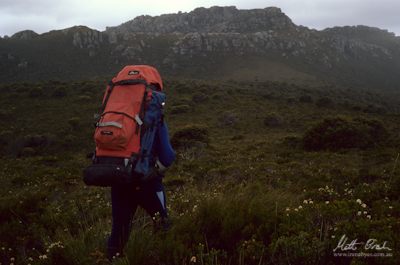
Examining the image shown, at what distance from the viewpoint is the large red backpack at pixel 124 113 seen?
11.5 ft

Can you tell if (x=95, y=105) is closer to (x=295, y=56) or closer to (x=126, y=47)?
(x=126, y=47)

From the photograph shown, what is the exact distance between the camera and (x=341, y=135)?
19.3 metres

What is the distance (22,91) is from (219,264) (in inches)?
1780

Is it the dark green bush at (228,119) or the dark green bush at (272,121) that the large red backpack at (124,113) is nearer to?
the dark green bush at (272,121)

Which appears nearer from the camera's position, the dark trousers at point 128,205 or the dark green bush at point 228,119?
the dark trousers at point 128,205

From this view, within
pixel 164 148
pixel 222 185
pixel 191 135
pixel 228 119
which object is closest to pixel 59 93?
pixel 228 119

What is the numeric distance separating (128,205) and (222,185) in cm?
441

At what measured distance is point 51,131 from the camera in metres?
29.8

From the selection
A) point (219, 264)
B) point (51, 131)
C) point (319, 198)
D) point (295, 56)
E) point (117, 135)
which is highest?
point (295, 56)

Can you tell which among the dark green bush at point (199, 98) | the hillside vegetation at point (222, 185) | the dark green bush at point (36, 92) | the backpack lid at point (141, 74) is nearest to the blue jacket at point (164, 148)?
the backpack lid at point (141, 74)

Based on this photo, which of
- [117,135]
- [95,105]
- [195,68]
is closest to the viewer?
[117,135]

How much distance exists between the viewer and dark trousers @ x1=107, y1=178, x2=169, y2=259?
12.9 ft

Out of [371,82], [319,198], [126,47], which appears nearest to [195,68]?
[126,47]

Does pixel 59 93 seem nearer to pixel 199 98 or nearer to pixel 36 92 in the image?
pixel 36 92
